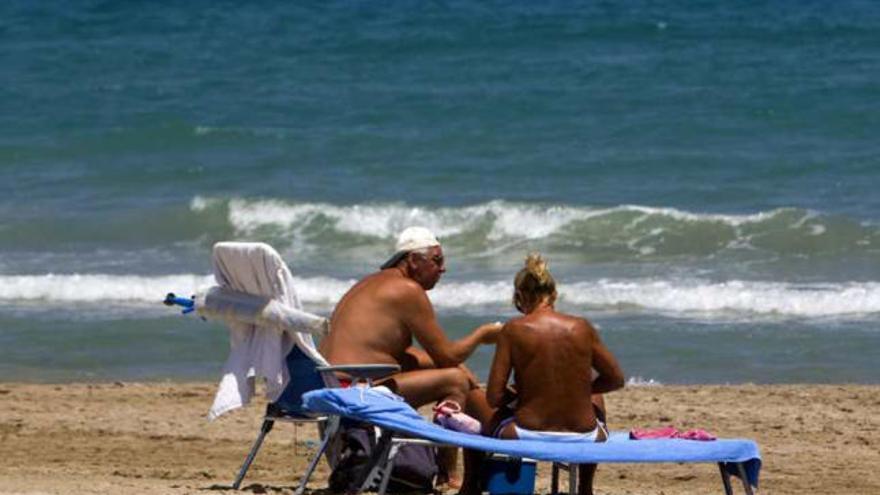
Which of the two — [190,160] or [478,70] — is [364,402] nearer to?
[190,160]

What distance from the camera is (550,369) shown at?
23.2 feet

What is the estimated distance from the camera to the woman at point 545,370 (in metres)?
7.05

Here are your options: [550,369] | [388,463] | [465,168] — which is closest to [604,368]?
[550,369]

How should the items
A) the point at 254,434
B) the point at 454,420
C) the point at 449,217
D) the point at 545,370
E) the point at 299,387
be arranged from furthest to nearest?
the point at 449,217 → the point at 254,434 → the point at 299,387 → the point at 454,420 → the point at 545,370

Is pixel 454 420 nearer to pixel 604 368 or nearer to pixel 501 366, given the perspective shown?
pixel 501 366

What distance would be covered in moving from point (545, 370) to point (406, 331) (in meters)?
0.98

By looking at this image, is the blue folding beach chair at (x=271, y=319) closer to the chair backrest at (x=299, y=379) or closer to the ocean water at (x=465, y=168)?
the chair backrest at (x=299, y=379)

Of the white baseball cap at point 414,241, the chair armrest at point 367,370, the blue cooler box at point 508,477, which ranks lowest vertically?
the blue cooler box at point 508,477

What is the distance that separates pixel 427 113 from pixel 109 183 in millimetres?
4184

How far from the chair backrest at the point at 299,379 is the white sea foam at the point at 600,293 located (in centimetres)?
581

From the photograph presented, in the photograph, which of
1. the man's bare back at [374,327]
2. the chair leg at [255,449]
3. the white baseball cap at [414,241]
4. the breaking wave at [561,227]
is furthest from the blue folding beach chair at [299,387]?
the breaking wave at [561,227]

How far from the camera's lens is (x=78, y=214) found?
1764 centimetres

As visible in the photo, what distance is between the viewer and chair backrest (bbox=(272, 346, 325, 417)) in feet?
25.4

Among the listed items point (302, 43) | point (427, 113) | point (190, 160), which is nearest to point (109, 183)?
point (190, 160)
